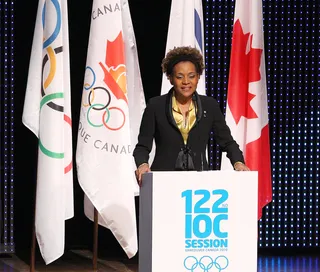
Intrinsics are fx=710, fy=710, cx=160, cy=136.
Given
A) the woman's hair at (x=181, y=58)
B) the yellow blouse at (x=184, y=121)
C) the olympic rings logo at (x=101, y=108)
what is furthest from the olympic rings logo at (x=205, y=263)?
the olympic rings logo at (x=101, y=108)

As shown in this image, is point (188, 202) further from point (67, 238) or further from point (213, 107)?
point (67, 238)

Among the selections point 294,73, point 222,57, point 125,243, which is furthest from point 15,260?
point 294,73

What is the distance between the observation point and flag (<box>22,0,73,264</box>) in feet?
16.4

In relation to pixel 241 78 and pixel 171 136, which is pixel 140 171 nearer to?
pixel 171 136

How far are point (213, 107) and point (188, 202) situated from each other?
65 cm

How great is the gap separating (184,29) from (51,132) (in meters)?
1.24

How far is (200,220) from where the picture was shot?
10.1 feet

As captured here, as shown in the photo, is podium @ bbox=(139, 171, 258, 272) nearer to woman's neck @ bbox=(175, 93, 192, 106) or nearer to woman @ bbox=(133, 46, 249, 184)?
woman @ bbox=(133, 46, 249, 184)

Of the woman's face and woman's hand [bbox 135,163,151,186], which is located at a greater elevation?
the woman's face

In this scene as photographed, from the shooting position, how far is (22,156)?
20.4ft

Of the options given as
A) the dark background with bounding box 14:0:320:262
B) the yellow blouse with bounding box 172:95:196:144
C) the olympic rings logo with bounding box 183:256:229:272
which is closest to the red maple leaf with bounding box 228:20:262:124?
the dark background with bounding box 14:0:320:262

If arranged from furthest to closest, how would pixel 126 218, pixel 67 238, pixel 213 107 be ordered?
pixel 67 238
pixel 126 218
pixel 213 107

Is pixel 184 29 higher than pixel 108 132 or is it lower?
higher

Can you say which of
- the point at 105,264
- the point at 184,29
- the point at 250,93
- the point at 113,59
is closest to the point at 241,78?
A: the point at 250,93
